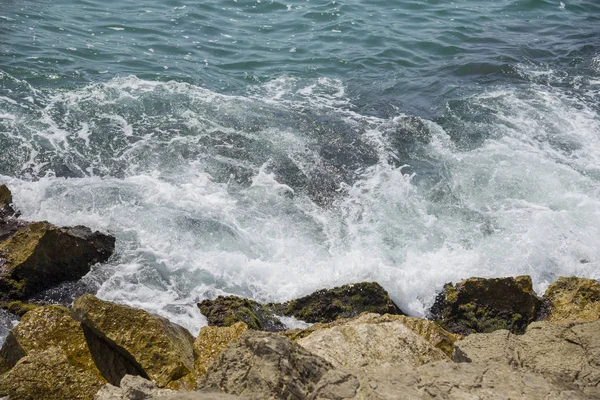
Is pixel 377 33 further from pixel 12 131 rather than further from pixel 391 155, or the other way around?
pixel 12 131

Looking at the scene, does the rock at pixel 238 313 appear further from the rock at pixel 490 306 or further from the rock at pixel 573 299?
the rock at pixel 573 299

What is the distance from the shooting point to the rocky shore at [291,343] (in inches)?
193

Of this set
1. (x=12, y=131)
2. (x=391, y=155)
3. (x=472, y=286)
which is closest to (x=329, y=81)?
(x=391, y=155)

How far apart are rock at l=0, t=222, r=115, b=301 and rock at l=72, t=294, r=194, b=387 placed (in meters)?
2.05

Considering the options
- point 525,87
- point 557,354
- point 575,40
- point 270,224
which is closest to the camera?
point 557,354

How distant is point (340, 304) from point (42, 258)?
427 cm

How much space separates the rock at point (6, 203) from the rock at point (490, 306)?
7114 millimetres

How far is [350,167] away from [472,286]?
446 cm

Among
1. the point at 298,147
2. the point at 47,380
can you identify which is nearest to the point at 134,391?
the point at 47,380

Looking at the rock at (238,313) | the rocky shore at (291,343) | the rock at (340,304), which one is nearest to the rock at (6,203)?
the rocky shore at (291,343)

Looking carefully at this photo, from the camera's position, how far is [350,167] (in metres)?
13.0

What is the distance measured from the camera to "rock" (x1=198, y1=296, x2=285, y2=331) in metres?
8.70

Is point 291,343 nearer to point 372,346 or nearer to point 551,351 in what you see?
point 372,346

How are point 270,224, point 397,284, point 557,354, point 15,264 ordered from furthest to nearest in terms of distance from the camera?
point 270,224 → point 397,284 → point 15,264 → point 557,354
